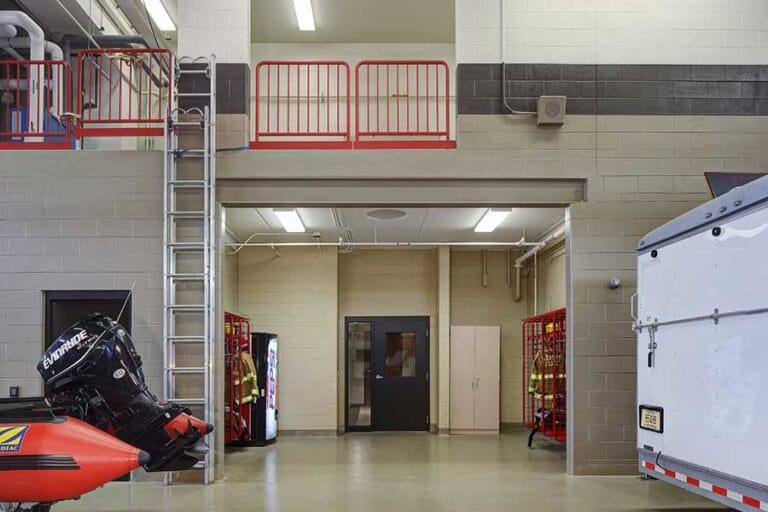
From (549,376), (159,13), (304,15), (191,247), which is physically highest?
(304,15)

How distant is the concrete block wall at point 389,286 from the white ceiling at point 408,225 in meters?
0.89

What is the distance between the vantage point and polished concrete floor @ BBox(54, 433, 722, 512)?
7.54m

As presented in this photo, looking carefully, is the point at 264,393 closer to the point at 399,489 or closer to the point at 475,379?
the point at 475,379

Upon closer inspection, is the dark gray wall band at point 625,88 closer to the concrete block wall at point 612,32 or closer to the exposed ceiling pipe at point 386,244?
the concrete block wall at point 612,32

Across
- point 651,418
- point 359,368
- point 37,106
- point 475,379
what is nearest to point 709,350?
point 651,418

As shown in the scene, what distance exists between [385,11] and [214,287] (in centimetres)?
617

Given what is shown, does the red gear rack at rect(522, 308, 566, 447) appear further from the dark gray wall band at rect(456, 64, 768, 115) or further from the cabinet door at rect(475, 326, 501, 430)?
the dark gray wall band at rect(456, 64, 768, 115)

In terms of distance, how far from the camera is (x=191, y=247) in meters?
8.76

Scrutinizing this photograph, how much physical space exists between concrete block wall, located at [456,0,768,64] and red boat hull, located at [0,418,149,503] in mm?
6136

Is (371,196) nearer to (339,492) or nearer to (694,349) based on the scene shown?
(339,492)

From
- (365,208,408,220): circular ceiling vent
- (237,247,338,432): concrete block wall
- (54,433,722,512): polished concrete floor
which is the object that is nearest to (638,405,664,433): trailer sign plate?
(54,433,722,512): polished concrete floor

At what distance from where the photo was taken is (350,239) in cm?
1434

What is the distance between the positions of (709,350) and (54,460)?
4.50 m

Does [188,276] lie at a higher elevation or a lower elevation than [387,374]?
higher
